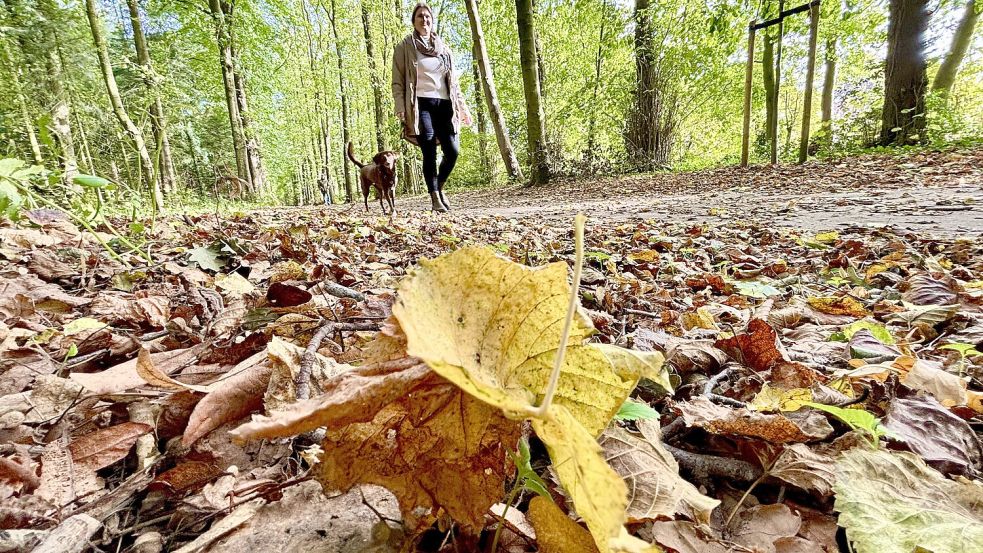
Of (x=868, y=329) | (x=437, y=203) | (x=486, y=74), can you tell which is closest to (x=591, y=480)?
(x=868, y=329)

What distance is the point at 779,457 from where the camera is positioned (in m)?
0.67

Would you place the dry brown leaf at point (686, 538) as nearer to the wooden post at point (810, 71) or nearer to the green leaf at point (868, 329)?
the green leaf at point (868, 329)

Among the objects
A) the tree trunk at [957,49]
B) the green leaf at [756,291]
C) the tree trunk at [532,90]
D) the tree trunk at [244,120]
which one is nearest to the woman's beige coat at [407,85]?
the tree trunk at [532,90]

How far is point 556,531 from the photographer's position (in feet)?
1.68

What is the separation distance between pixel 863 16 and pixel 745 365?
17.2 m

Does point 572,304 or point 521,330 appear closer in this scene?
point 572,304

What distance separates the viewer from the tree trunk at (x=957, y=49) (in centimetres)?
1109

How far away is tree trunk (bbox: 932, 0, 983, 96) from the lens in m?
11.1

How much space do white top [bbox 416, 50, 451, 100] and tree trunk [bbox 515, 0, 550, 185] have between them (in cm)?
471

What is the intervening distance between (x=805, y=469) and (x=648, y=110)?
12.6 metres

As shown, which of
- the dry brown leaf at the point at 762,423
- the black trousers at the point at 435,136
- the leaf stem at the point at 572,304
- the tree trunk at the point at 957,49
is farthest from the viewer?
the tree trunk at the point at 957,49

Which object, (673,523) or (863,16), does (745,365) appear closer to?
(673,523)

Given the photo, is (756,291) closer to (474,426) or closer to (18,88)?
(474,426)

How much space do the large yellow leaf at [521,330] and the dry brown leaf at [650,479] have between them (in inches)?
7.5
